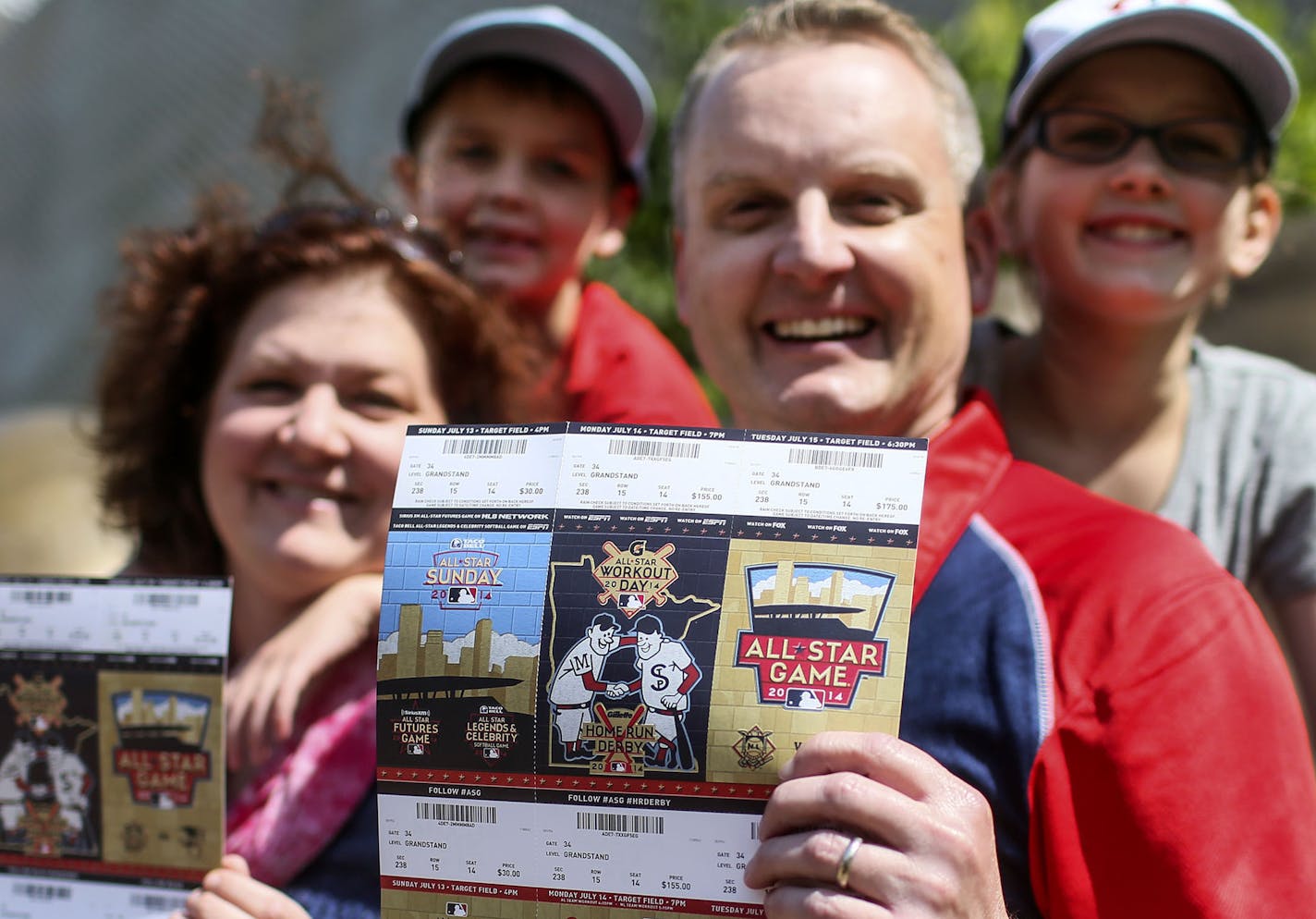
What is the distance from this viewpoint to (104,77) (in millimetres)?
14398

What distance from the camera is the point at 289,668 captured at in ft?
6.88

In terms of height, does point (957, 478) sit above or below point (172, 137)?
below

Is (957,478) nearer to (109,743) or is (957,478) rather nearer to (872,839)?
(872,839)

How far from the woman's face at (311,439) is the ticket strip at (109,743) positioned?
0.37 m

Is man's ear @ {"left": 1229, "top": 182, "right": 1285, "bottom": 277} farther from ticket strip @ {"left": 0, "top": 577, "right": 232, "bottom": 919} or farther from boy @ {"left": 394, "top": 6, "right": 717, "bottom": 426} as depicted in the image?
ticket strip @ {"left": 0, "top": 577, "right": 232, "bottom": 919}

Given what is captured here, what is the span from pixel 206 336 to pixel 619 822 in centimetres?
150

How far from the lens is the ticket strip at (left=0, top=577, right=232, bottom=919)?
183cm

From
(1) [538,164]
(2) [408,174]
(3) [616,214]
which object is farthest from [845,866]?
(2) [408,174]

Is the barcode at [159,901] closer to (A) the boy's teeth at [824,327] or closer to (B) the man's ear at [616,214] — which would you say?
(A) the boy's teeth at [824,327]

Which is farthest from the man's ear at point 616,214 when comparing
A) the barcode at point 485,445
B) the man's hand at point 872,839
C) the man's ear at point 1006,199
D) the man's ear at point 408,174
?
the man's hand at point 872,839

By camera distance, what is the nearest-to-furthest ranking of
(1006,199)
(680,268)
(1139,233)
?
(680,268)
(1139,233)
(1006,199)

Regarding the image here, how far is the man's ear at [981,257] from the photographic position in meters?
2.19

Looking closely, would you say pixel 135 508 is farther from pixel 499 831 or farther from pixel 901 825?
pixel 901 825

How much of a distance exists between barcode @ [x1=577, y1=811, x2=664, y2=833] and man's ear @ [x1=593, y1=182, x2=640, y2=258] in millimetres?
2141
